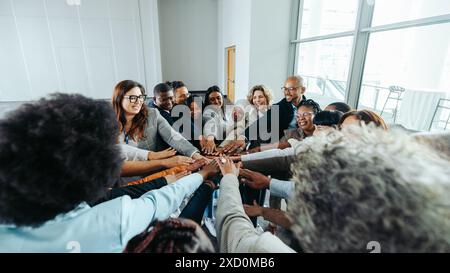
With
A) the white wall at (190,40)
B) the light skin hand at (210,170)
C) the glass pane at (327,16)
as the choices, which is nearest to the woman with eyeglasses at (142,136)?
the light skin hand at (210,170)

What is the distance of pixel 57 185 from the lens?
0.58 metres

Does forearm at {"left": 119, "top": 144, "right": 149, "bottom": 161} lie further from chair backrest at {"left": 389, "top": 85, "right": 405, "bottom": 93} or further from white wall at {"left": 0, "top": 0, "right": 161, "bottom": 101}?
white wall at {"left": 0, "top": 0, "right": 161, "bottom": 101}

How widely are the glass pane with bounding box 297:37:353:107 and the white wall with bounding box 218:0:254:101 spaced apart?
47.2 inches

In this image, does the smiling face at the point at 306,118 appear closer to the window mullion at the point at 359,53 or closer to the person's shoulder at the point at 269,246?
the person's shoulder at the point at 269,246

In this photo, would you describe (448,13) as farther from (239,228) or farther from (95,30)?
(95,30)

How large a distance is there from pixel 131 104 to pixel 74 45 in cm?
687

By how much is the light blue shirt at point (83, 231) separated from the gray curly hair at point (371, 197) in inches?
18.2

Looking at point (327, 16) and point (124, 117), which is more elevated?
point (327, 16)

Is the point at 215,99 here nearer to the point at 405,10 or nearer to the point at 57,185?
the point at 57,185

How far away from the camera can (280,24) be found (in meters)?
4.86

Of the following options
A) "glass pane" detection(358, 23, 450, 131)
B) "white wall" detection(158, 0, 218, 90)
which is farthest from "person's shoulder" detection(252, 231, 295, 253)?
"white wall" detection(158, 0, 218, 90)

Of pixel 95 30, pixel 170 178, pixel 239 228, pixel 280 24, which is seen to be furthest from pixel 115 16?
pixel 239 228

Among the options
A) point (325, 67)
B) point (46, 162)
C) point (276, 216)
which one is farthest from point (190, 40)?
point (46, 162)

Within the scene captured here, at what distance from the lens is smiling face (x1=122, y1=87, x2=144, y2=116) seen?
163 centimetres
